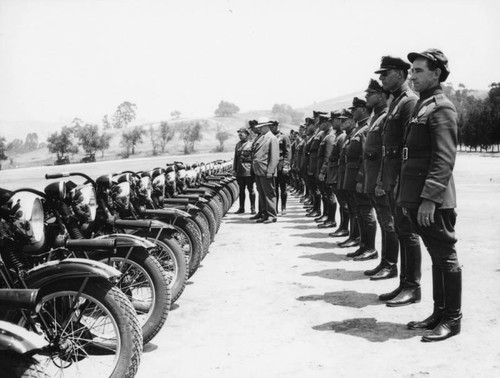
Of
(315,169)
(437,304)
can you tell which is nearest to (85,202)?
(437,304)

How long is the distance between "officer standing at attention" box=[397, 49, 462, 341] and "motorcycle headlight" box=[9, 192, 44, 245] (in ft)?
8.43

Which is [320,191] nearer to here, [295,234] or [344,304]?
[295,234]


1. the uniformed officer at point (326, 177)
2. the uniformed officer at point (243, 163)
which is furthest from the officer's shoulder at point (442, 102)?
the uniformed officer at point (243, 163)

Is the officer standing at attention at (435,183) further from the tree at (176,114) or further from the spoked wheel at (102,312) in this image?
the tree at (176,114)

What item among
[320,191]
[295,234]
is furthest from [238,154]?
[295,234]

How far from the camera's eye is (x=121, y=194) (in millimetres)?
4730

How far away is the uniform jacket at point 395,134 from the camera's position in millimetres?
4738

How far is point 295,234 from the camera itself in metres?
8.85

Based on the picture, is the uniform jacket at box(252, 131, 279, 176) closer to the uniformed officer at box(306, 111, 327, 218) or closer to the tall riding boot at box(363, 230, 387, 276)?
the uniformed officer at box(306, 111, 327, 218)

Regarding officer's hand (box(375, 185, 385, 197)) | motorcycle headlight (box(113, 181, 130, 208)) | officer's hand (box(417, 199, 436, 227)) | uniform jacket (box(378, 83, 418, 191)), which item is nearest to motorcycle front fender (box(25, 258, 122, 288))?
motorcycle headlight (box(113, 181, 130, 208))

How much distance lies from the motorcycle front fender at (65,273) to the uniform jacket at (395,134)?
2824 millimetres

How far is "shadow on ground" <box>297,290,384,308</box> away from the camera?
15.9 feet

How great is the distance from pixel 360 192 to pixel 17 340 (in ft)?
15.9

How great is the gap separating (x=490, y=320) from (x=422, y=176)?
1323 millimetres
